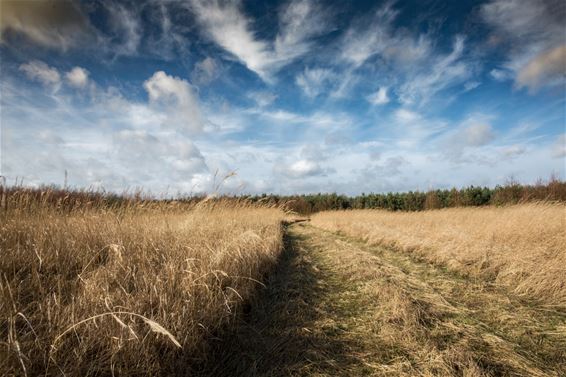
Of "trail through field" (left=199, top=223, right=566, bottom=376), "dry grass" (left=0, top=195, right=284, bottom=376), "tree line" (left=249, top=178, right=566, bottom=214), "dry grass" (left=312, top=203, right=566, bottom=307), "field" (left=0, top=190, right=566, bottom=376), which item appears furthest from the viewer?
"tree line" (left=249, top=178, right=566, bottom=214)

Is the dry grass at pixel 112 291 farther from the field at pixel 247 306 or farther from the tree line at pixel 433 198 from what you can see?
the tree line at pixel 433 198

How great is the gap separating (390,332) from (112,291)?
8.57ft

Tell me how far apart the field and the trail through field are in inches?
0.6

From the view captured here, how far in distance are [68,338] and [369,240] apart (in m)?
8.24

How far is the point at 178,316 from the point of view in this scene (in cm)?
233

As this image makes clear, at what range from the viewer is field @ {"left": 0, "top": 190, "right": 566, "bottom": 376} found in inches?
77.4

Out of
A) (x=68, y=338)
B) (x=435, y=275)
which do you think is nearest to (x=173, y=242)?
(x=68, y=338)

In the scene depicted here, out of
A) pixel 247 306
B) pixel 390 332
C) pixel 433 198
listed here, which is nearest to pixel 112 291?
pixel 247 306

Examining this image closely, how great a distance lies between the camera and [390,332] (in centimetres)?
279

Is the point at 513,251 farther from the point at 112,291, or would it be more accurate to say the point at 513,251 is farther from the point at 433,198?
the point at 433,198

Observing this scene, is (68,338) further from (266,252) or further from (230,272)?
(266,252)

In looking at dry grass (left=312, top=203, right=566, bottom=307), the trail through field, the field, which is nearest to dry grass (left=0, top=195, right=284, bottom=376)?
the field

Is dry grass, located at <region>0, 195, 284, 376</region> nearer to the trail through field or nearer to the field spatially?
the field

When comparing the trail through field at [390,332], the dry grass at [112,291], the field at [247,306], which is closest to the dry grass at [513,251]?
the field at [247,306]
